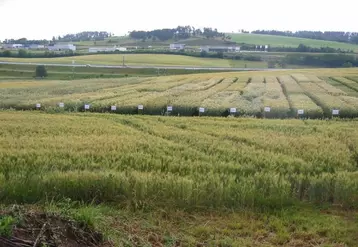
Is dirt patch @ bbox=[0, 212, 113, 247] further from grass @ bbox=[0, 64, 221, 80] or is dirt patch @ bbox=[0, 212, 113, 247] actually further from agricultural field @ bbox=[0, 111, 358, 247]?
grass @ bbox=[0, 64, 221, 80]

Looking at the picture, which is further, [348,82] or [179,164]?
[348,82]

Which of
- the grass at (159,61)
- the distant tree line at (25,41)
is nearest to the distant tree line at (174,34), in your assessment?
the distant tree line at (25,41)

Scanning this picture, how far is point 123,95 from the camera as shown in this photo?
32.3m

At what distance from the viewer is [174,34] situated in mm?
159750

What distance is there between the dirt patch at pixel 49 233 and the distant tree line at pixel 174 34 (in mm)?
149504

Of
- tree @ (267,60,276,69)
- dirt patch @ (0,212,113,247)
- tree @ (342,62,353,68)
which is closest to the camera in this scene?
dirt patch @ (0,212,113,247)

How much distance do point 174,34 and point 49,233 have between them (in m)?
156

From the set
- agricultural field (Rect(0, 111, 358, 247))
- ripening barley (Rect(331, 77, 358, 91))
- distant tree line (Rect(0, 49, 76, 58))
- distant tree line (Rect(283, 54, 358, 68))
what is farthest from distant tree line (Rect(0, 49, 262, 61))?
agricultural field (Rect(0, 111, 358, 247))

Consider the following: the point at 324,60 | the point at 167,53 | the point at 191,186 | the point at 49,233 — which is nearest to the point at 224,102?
the point at 191,186

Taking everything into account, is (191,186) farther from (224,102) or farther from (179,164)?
(224,102)

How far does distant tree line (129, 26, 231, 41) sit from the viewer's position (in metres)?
157

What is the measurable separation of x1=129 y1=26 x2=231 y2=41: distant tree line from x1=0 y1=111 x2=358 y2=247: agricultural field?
5618 inches

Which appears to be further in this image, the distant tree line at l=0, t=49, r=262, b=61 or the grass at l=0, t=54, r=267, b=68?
the distant tree line at l=0, t=49, r=262, b=61

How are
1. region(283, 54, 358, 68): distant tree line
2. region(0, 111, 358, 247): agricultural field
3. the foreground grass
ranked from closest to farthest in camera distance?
the foreground grass → region(0, 111, 358, 247): agricultural field → region(283, 54, 358, 68): distant tree line
